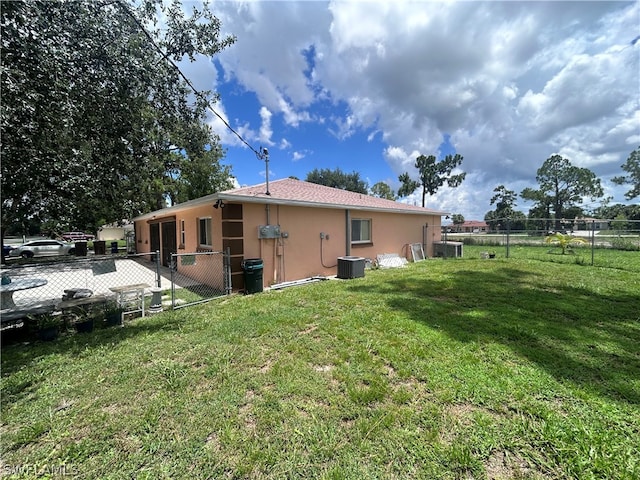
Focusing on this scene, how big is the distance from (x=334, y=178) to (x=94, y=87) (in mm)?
31809

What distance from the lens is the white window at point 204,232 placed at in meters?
9.03

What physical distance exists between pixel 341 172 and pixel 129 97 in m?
32.2

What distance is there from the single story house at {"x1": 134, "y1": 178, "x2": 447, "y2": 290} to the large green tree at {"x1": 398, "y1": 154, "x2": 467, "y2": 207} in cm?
2176

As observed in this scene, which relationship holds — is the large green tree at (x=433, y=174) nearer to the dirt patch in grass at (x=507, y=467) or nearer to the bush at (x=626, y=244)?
the bush at (x=626, y=244)

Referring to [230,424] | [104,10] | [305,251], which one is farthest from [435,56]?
[230,424]

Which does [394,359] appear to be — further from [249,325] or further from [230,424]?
[249,325]

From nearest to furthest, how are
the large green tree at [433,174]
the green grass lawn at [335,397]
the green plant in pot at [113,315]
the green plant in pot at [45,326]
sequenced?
the green grass lawn at [335,397], the green plant in pot at [45,326], the green plant in pot at [113,315], the large green tree at [433,174]

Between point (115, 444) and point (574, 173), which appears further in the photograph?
point (574, 173)

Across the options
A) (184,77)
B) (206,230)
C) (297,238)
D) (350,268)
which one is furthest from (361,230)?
(184,77)

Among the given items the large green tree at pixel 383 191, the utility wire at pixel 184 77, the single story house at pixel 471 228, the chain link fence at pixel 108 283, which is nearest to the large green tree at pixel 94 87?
the utility wire at pixel 184 77

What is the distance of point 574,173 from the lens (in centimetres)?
4175

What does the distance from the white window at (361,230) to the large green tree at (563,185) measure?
4725cm

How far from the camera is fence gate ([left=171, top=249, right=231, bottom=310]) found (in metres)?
6.63

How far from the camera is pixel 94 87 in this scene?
4699mm
